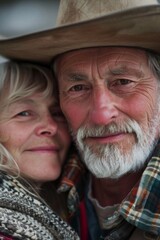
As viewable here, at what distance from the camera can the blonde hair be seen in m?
2.18

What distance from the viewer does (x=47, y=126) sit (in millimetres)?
2295

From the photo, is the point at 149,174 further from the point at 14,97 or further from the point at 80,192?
the point at 14,97

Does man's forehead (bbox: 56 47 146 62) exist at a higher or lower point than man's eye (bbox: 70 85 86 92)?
higher

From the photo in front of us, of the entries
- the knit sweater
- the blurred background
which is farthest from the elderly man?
the blurred background

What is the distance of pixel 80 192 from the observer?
2.38 m

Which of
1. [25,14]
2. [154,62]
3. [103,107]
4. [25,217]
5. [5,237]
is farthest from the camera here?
[25,14]

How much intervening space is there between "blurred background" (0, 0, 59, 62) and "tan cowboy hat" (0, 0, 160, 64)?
26.2ft

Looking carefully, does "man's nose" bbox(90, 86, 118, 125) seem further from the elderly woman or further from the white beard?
the elderly woman

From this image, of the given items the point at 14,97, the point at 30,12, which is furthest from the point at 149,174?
the point at 30,12

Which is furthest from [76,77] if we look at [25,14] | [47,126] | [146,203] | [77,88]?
[25,14]

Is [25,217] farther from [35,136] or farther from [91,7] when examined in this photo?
[91,7]

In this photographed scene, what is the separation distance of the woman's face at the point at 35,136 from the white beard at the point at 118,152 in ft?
0.77

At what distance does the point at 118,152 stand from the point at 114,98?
23 cm

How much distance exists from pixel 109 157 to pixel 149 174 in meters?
0.20
